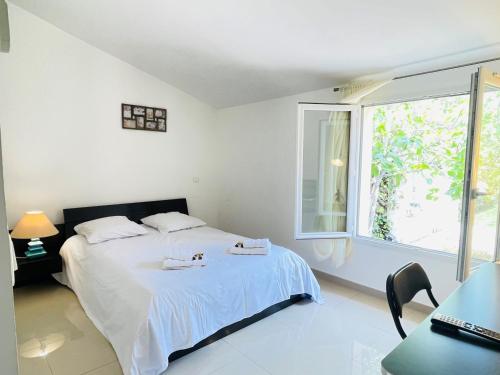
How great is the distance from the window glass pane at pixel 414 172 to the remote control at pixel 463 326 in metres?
2.21

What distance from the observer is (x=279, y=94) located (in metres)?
3.80

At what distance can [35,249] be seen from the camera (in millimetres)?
3086

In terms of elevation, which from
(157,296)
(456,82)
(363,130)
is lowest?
(157,296)

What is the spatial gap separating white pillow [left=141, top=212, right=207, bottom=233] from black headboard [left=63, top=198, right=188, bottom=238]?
0.46 ft

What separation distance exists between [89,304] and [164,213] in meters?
1.59

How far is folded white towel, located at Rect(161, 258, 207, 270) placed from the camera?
7.93ft

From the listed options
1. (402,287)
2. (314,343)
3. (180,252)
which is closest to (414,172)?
(314,343)

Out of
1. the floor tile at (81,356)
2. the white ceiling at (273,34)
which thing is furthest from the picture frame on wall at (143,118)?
the floor tile at (81,356)

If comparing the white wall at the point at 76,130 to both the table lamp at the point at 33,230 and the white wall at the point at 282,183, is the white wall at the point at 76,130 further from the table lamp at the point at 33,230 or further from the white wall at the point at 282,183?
the white wall at the point at 282,183

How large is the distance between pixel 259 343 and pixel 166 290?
85cm

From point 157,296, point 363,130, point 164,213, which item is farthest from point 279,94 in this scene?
point 157,296

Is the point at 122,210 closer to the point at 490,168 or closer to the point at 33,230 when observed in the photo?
the point at 33,230

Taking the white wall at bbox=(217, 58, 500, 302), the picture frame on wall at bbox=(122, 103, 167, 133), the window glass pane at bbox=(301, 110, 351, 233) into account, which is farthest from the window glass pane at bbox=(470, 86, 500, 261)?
the picture frame on wall at bbox=(122, 103, 167, 133)

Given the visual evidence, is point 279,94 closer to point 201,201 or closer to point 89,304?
point 201,201
